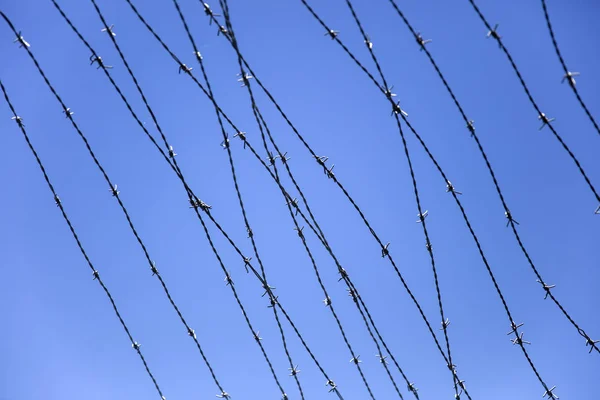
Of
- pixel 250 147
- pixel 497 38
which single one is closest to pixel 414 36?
pixel 497 38

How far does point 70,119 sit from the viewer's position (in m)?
6.73

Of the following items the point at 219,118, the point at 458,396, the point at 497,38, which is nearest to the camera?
the point at 497,38

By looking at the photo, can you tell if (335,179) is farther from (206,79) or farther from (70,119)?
(70,119)

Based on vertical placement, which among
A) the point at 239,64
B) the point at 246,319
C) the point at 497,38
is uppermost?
the point at 239,64

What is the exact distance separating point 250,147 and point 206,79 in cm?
89

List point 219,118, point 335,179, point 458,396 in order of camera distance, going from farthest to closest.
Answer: point 458,396 → point 335,179 → point 219,118

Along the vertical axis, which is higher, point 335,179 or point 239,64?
point 239,64

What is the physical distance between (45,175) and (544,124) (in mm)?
5427

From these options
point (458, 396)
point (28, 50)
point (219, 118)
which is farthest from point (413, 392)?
point (28, 50)

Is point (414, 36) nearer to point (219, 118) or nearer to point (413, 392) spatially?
point (219, 118)

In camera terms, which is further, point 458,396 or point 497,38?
point 458,396

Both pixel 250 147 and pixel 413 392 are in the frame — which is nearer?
pixel 250 147

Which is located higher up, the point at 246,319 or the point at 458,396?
the point at 246,319

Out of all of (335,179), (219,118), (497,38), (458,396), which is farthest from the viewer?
(458,396)
